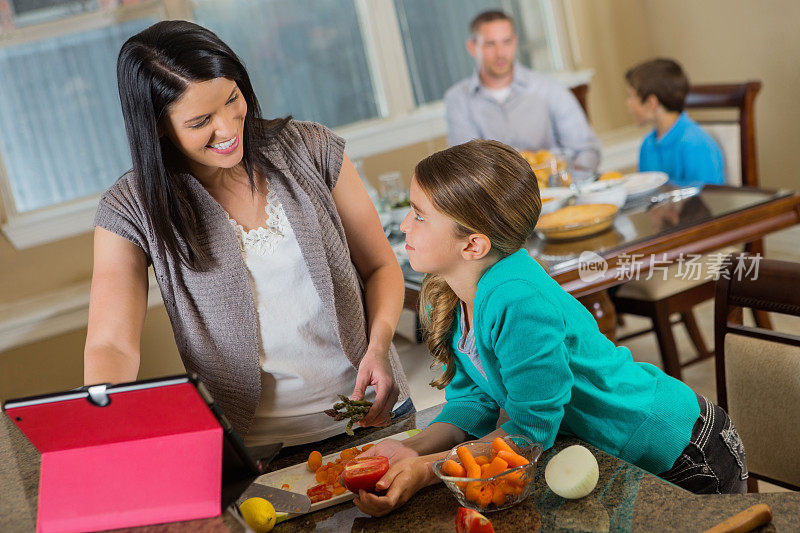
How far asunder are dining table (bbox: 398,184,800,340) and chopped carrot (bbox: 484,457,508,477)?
4.06 feet

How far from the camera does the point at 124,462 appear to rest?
0.85 m

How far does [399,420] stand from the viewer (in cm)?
132

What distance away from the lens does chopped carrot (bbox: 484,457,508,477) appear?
955mm

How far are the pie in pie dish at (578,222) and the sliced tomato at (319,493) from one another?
56.9 inches

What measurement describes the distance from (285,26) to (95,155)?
1090mm

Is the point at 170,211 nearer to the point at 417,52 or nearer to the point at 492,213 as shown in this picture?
the point at 492,213

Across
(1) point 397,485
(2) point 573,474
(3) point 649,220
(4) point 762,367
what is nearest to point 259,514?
(1) point 397,485

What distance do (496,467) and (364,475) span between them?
6.8 inches

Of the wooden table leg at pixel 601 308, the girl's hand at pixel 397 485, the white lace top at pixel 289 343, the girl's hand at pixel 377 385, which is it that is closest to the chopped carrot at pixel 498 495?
the girl's hand at pixel 397 485

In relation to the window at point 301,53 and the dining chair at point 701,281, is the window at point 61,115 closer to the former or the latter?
the window at point 301,53

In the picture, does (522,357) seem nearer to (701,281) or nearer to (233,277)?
(233,277)

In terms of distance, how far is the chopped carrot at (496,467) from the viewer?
37.6 inches

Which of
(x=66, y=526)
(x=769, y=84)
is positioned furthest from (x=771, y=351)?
(x=769, y=84)

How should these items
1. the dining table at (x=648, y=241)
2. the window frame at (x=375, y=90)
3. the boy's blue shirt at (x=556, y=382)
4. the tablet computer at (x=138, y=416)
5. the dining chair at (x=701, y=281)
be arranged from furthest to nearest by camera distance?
the window frame at (x=375, y=90), the dining chair at (x=701, y=281), the dining table at (x=648, y=241), the boy's blue shirt at (x=556, y=382), the tablet computer at (x=138, y=416)
